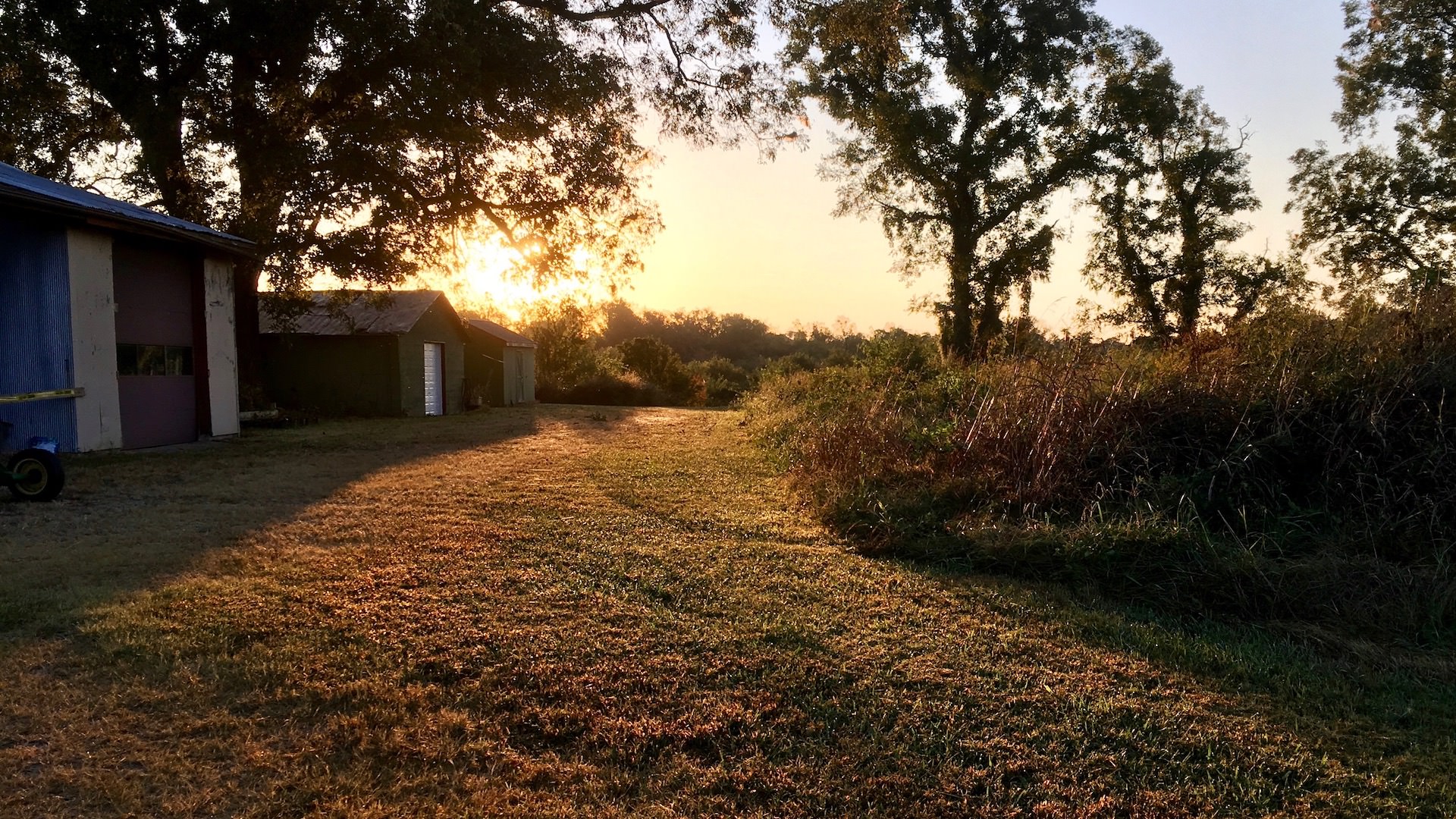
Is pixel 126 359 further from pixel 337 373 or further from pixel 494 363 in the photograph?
pixel 494 363

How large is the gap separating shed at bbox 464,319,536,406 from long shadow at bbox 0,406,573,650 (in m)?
12.2

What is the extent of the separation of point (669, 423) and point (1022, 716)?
15506 mm

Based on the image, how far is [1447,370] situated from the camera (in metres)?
5.55

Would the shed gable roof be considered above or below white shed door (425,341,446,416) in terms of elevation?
above

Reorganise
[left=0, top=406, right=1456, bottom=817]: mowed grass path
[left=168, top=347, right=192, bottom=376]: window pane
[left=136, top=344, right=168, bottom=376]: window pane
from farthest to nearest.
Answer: [left=168, top=347, right=192, bottom=376]: window pane < [left=136, top=344, right=168, bottom=376]: window pane < [left=0, top=406, right=1456, bottom=817]: mowed grass path

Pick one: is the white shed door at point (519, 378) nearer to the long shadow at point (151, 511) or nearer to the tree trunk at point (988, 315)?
the long shadow at point (151, 511)

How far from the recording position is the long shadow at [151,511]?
4254mm

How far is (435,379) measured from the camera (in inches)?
864

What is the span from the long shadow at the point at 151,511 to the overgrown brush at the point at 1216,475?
490 centimetres

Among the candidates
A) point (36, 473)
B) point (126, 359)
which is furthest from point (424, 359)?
point (36, 473)

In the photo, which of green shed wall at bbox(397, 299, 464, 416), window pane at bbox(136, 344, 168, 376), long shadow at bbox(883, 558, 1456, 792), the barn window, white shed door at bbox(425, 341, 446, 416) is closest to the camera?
long shadow at bbox(883, 558, 1456, 792)

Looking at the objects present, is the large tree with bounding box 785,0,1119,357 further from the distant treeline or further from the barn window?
the barn window

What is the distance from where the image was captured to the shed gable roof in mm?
8742

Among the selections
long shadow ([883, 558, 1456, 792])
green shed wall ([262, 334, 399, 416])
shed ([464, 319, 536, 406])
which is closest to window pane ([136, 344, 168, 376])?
green shed wall ([262, 334, 399, 416])
